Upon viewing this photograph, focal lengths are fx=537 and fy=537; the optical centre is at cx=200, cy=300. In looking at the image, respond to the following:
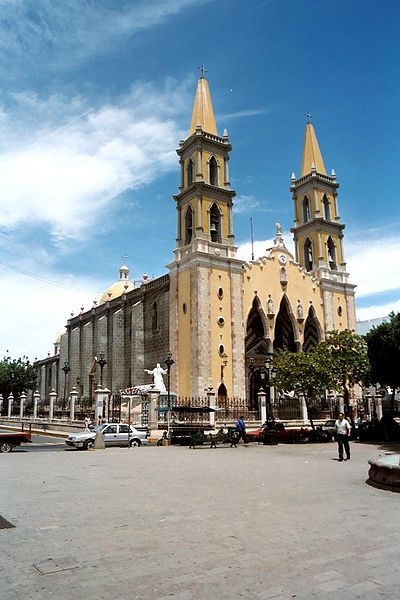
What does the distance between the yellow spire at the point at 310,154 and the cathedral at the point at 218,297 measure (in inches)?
3.9

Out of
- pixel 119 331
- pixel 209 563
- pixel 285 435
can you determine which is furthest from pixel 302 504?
pixel 119 331

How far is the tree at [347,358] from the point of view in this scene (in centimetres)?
2805

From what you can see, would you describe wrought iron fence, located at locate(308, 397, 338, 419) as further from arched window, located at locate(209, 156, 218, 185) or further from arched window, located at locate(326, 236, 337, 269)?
arched window, located at locate(209, 156, 218, 185)

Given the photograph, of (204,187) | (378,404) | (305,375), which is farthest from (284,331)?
(305,375)

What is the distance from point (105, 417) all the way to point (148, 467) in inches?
626

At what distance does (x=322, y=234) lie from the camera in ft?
146

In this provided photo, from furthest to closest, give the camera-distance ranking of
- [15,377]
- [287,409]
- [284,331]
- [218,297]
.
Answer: [15,377], [284,331], [218,297], [287,409]

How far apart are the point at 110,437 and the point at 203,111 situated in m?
26.4

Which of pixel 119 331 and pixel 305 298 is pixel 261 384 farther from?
pixel 119 331

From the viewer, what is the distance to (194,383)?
33.4 m

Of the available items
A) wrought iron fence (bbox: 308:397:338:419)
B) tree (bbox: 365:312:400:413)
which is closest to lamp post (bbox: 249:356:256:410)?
wrought iron fence (bbox: 308:397:338:419)

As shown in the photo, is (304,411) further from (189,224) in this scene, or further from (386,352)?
(189,224)

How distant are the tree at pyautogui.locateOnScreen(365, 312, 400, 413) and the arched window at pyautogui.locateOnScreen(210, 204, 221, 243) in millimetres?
15122

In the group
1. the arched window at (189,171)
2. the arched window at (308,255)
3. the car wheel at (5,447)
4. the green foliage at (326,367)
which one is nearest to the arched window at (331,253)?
the arched window at (308,255)
